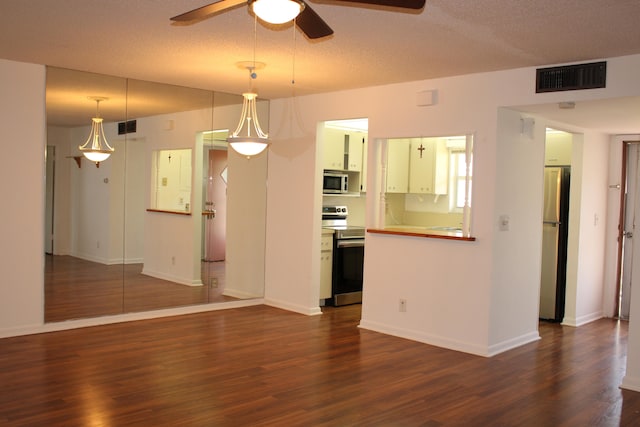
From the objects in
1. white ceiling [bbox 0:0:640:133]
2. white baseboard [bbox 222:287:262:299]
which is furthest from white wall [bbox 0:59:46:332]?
white baseboard [bbox 222:287:262:299]

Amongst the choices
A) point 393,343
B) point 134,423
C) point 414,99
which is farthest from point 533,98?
point 134,423

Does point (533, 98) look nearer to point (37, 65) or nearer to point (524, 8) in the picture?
point (524, 8)

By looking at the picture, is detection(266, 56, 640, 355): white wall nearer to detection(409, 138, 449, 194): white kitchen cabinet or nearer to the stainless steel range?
the stainless steel range

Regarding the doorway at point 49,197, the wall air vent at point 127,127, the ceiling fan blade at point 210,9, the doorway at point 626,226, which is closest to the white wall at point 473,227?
the doorway at point 626,226

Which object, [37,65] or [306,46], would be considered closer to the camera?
[306,46]

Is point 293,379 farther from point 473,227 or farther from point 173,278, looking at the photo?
point 173,278

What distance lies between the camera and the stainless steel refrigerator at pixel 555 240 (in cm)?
640

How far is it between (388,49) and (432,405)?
2.52 metres

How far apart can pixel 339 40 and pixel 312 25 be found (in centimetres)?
117

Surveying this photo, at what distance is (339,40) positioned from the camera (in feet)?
13.4

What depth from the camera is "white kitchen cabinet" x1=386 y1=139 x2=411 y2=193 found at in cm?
751

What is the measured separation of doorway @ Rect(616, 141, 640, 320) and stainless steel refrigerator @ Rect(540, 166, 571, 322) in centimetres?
82

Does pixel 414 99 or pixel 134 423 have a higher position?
pixel 414 99

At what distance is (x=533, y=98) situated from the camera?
4.72 m
